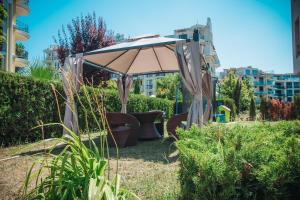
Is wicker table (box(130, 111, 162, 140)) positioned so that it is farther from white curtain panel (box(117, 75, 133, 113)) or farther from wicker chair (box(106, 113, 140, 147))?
white curtain panel (box(117, 75, 133, 113))

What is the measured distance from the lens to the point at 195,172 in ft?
5.90

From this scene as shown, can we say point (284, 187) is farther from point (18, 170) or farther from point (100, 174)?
point (18, 170)

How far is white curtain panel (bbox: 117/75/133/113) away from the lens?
405 inches

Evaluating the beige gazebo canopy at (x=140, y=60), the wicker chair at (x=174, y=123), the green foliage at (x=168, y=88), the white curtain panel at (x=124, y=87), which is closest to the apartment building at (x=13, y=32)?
the white curtain panel at (x=124, y=87)

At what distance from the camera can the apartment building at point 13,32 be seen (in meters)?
21.1

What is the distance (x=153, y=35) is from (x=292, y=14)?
13.0m

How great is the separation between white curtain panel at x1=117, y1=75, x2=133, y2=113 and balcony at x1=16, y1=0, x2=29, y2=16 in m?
18.7

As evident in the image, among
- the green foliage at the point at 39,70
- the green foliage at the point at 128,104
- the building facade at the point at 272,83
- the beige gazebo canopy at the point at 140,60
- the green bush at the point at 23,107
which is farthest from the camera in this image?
the building facade at the point at 272,83

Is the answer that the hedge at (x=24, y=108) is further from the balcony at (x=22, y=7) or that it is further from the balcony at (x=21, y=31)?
the balcony at (x=22, y=7)

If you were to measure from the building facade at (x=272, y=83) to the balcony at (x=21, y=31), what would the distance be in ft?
239

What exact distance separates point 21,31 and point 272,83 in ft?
337

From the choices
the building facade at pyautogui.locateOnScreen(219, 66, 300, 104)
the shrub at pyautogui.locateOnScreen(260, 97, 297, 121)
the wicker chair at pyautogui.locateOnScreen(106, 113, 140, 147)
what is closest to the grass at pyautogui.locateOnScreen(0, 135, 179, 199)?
the wicker chair at pyautogui.locateOnScreen(106, 113, 140, 147)

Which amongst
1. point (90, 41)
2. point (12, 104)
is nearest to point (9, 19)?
point (90, 41)

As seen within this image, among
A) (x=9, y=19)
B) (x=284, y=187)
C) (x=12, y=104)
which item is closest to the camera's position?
(x=284, y=187)
